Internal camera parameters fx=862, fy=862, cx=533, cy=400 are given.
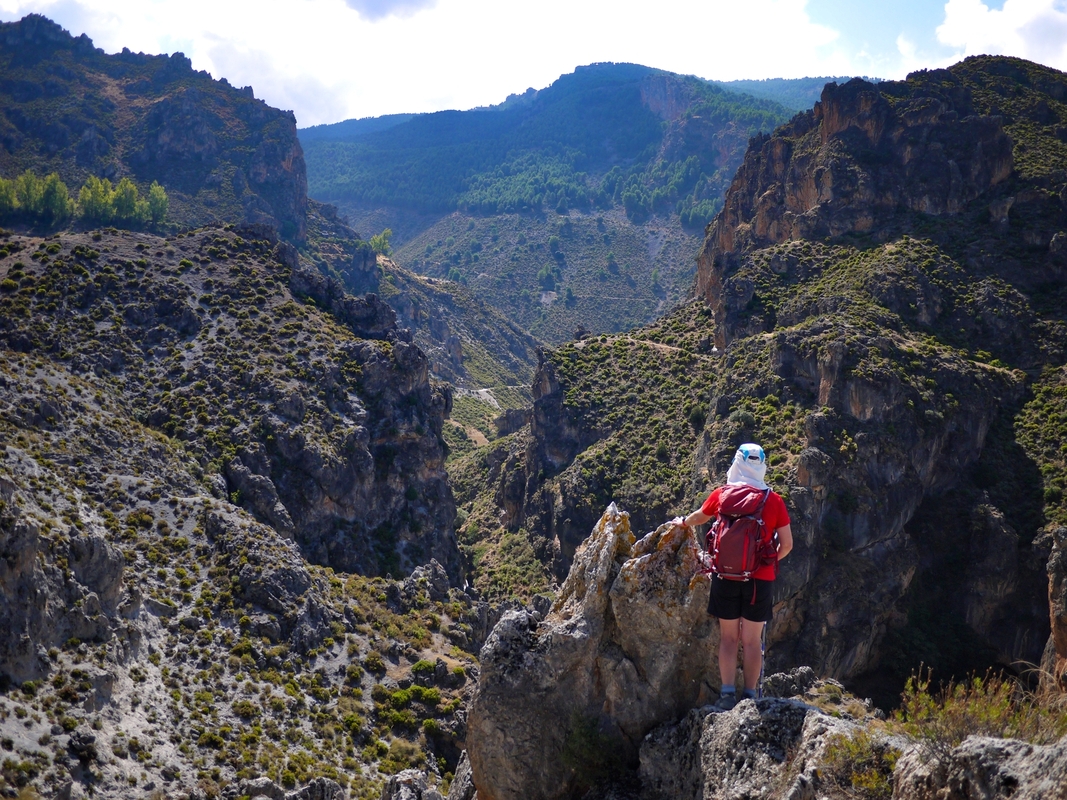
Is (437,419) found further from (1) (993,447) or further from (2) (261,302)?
(1) (993,447)

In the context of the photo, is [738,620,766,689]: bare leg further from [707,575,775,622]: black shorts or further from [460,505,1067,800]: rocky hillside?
[460,505,1067,800]: rocky hillside

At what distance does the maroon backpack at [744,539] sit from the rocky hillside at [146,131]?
15391 centimetres

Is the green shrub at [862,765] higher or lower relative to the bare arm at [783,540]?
lower

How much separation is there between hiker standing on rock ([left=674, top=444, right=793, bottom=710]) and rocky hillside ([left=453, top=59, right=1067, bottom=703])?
3514 centimetres

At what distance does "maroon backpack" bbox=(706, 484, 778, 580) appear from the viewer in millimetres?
14695

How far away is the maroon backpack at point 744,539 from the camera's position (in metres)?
14.7

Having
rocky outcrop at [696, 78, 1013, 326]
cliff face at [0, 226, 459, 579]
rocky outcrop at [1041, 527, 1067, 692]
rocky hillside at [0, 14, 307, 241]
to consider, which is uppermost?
rocky hillside at [0, 14, 307, 241]

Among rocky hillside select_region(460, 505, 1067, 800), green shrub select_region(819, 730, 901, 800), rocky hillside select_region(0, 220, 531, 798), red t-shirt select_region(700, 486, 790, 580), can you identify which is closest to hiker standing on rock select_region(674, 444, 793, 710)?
red t-shirt select_region(700, 486, 790, 580)

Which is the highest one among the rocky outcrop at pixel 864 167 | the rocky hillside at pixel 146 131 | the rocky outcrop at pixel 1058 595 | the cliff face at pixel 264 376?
the rocky hillside at pixel 146 131

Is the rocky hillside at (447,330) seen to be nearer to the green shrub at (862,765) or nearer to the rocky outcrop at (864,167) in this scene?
the rocky outcrop at (864,167)

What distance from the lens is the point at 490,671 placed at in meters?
18.1

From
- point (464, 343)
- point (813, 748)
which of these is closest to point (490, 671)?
point (813, 748)

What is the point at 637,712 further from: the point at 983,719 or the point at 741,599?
the point at 983,719

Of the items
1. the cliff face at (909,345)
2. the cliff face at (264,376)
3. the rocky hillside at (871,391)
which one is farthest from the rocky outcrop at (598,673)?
the cliff face at (264,376)
